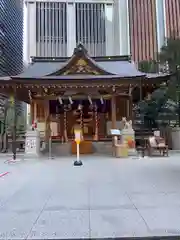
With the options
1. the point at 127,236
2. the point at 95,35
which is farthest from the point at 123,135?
the point at 95,35

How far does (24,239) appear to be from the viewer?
323 cm

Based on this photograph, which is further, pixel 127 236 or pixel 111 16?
pixel 111 16

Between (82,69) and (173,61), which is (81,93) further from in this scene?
(173,61)

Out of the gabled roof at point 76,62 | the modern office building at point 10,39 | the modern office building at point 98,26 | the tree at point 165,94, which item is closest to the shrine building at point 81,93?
the gabled roof at point 76,62

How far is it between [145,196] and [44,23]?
240 feet

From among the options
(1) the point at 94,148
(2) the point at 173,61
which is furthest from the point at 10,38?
(1) the point at 94,148

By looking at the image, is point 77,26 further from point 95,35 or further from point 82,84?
Answer: point 82,84

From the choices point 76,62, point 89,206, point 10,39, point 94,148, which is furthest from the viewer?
point 10,39

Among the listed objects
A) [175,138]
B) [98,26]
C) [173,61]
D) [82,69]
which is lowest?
[175,138]

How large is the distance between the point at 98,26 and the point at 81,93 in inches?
2441

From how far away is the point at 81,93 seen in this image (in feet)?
57.3

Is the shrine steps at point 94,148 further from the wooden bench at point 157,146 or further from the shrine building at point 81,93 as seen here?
the wooden bench at point 157,146

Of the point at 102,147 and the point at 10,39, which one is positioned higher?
the point at 10,39

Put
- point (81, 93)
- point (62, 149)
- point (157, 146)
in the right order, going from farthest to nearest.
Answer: point (81, 93)
point (62, 149)
point (157, 146)
